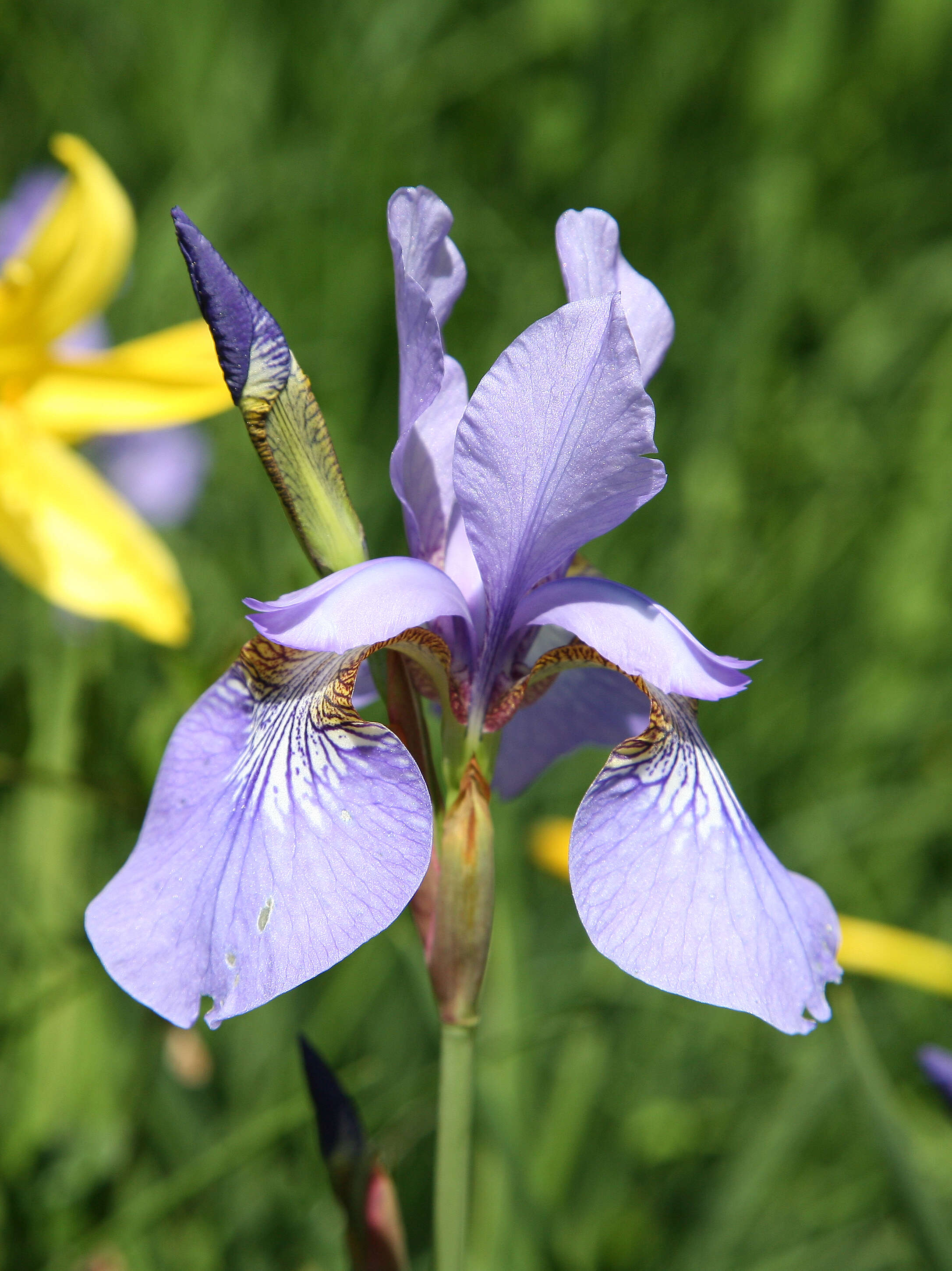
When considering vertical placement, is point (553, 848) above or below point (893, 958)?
above

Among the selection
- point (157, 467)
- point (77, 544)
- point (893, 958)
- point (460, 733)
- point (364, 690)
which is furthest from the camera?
point (157, 467)

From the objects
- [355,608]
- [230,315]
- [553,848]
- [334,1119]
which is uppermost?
[230,315]

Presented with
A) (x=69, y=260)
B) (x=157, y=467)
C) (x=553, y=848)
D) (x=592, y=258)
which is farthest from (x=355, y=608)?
(x=157, y=467)

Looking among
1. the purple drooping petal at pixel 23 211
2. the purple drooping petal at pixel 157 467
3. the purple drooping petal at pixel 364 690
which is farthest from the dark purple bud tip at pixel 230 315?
the purple drooping petal at pixel 157 467

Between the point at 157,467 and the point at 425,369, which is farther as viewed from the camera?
the point at 157,467

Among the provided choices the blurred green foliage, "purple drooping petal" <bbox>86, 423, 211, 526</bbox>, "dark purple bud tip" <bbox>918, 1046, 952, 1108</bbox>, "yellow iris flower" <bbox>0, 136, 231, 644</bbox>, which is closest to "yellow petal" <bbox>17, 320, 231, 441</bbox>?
"yellow iris flower" <bbox>0, 136, 231, 644</bbox>

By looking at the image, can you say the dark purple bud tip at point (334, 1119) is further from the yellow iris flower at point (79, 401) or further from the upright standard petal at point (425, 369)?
the yellow iris flower at point (79, 401)

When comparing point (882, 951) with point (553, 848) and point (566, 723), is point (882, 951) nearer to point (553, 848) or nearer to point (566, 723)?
point (553, 848)
